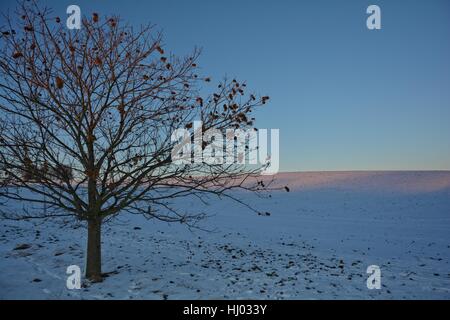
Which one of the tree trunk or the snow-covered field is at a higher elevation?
the tree trunk

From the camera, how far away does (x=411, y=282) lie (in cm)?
984

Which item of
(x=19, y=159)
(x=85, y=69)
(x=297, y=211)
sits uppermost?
(x=85, y=69)

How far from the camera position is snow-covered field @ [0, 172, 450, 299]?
838cm

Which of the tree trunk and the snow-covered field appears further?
the tree trunk

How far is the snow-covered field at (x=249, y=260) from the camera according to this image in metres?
8.38

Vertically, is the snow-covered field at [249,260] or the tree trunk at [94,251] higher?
the tree trunk at [94,251]

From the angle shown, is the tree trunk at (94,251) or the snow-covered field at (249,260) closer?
the snow-covered field at (249,260)

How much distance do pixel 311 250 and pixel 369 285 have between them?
694 cm

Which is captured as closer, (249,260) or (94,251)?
(94,251)

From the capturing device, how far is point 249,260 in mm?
12391

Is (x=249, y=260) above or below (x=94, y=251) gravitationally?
below
